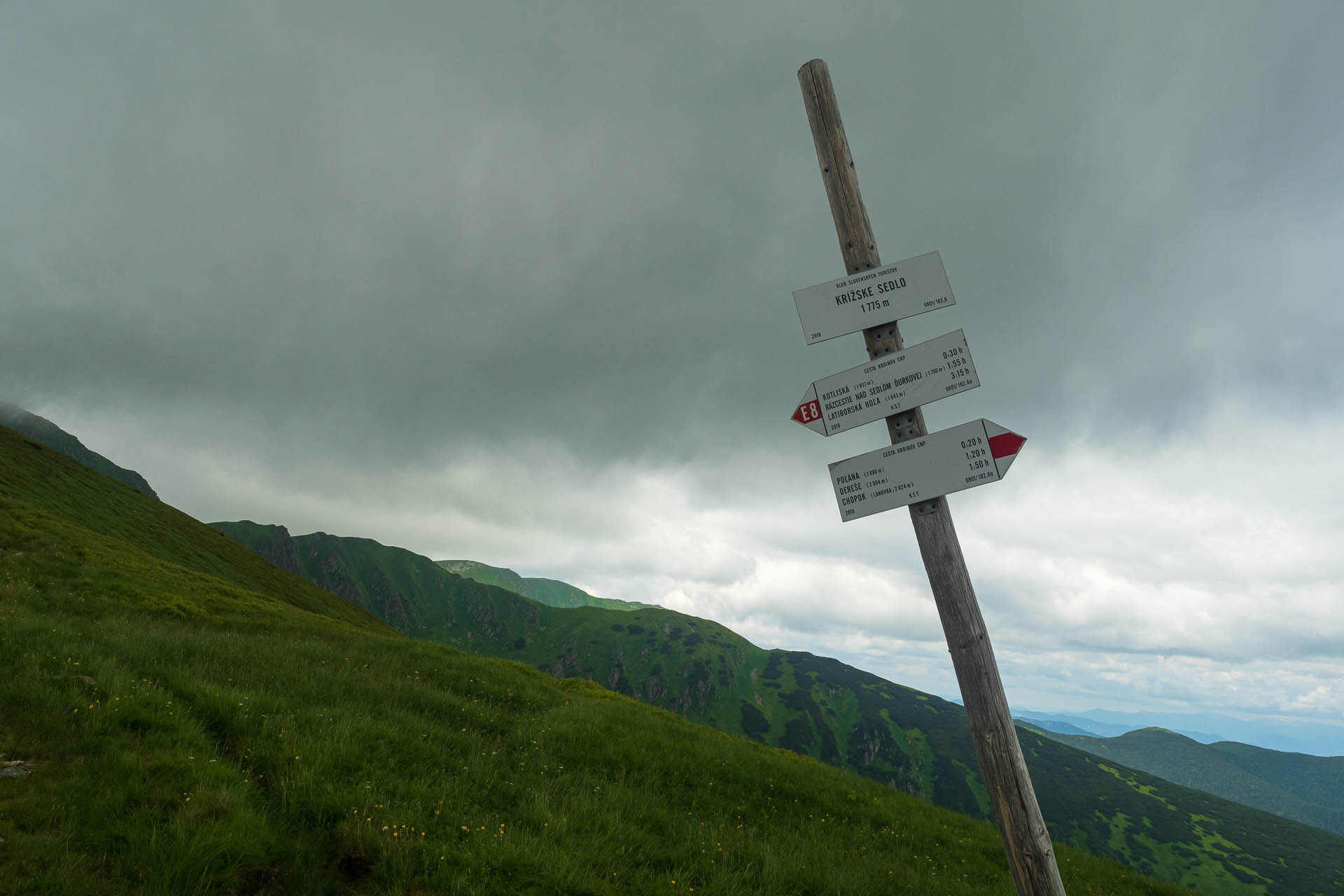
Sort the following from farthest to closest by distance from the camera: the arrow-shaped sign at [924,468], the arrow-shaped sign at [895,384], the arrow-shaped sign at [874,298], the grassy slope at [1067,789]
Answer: the grassy slope at [1067,789] < the arrow-shaped sign at [874,298] < the arrow-shaped sign at [895,384] < the arrow-shaped sign at [924,468]

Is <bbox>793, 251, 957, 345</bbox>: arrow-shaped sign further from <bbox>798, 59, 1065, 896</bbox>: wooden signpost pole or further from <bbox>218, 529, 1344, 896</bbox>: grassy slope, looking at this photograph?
<bbox>218, 529, 1344, 896</bbox>: grassy slope

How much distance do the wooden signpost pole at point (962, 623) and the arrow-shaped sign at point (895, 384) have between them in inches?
9.1

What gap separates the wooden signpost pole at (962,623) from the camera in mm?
5617

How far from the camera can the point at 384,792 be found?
6.96 meters

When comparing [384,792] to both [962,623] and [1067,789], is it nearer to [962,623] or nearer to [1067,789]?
[962,623]

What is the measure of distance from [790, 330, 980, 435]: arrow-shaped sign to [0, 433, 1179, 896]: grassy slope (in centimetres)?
589

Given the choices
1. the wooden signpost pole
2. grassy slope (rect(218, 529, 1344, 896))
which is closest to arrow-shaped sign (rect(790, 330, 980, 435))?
the wooden signpost pole

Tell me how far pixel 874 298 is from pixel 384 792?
8.48 metres

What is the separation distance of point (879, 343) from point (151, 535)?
66267mm

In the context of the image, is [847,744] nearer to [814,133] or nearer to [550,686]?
[550,686]

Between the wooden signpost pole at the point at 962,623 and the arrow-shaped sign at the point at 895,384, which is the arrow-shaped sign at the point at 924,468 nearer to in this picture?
the wooden signpost pole at the point at 962,623

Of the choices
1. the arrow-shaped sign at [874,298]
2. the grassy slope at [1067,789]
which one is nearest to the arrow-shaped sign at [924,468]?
the arrow-shaped sign at [874,298]

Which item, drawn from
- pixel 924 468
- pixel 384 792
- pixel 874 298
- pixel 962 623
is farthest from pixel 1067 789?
pixel 384 792

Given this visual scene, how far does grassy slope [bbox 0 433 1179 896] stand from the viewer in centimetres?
554
